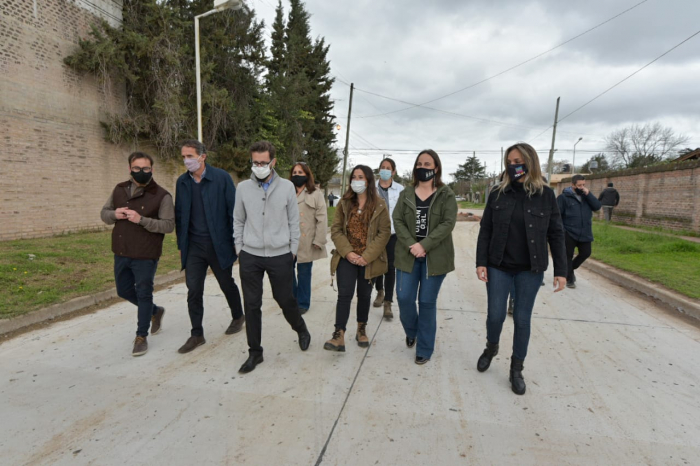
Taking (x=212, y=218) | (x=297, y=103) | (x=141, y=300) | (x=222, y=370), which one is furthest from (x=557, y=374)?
(x=297, y=103)

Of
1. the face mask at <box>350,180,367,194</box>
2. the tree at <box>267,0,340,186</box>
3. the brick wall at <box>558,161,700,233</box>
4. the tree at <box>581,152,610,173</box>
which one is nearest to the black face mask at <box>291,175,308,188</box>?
the face mask at <box>350,180,367,194</box>

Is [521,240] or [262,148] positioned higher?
[262,148]

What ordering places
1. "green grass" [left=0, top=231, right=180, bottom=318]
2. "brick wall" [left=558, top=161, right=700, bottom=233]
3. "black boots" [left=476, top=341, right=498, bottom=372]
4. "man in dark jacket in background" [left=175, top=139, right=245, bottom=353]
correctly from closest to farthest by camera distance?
"black boots" [left=476, top=341, right=498, bottom=372] < "man in dark jacket in background" [left=175, top=139, right=245, bottom=353] < "green grass" [left=0, top=231, right=180, bottom=318] < "brick wall" [left=558, top=161, right=700, bottom=233]

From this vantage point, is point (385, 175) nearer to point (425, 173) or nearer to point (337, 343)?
point (425, 173)

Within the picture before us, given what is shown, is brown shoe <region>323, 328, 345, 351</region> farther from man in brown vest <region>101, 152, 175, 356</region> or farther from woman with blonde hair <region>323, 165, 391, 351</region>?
man in brown vest <region>101, 152, 175, 356</region>

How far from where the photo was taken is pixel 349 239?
372 cm

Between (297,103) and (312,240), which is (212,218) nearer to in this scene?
(312,240)

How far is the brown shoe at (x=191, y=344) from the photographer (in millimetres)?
3648

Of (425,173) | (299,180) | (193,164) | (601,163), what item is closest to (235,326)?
(193,164)

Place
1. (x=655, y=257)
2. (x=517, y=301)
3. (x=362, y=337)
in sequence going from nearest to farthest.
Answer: (x=517, y=301), (x=362, y=337), (x=655, y=257)

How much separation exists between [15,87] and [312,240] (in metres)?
9.84

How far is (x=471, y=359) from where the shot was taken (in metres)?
3.54

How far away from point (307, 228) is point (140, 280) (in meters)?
1.96

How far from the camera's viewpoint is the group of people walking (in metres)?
3.03
